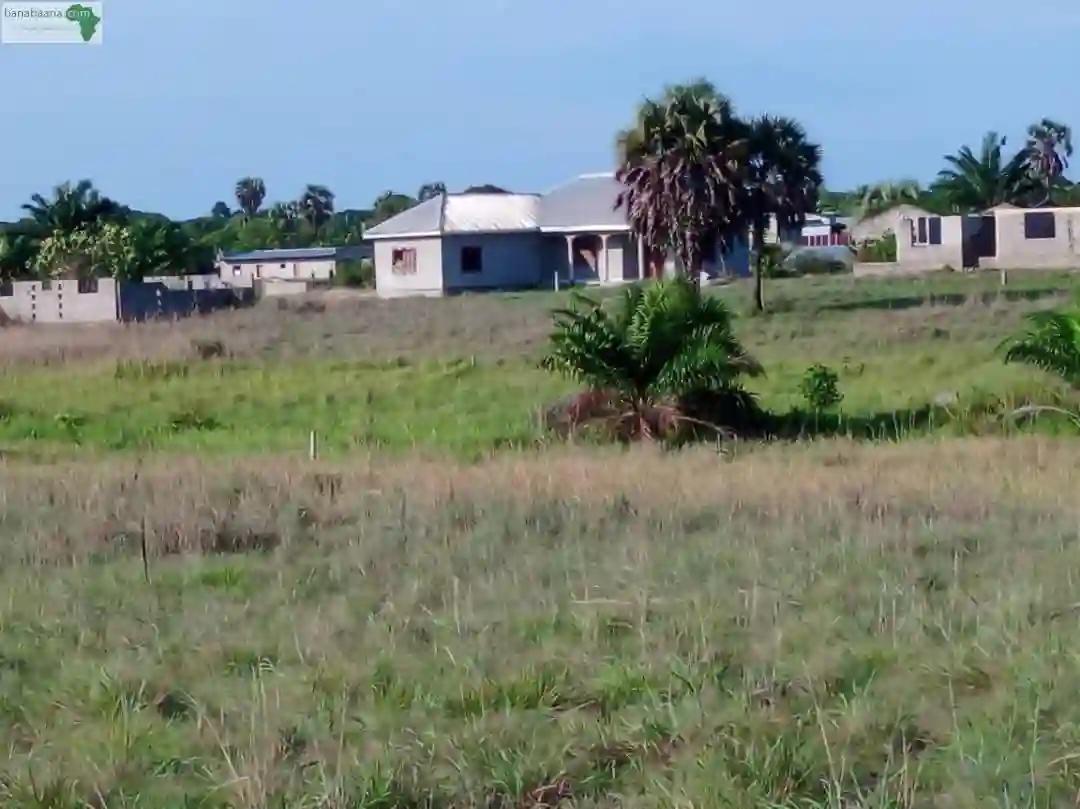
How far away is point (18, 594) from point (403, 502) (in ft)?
13.7

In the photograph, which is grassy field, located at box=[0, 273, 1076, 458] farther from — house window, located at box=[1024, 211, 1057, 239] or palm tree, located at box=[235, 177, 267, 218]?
palm tree, located at box=[235, 177, 267, 218]

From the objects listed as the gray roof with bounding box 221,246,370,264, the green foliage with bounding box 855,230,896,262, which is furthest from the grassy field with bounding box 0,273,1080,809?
the gray roof with bounding box 221,246,370,264

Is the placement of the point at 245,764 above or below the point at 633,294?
below

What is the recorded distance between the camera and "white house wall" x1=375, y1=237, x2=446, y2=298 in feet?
198

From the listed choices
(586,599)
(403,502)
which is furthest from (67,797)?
(403,502)

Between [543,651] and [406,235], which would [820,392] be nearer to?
[543,651]

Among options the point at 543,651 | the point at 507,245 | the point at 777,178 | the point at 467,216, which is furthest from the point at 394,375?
the point at 467,216

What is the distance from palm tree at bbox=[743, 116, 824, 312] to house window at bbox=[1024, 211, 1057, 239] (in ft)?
71.0

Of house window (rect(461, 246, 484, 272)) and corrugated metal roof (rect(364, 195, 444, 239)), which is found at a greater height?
corrugated metal roof (rect(364, 195, 444, 239))

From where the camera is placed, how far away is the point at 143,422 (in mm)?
25109

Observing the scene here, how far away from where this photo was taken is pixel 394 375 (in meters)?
28.6

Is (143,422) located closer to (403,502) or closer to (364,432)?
(364,432)

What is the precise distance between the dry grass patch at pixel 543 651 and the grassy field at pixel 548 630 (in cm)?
2

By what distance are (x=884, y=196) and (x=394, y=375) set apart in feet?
227
